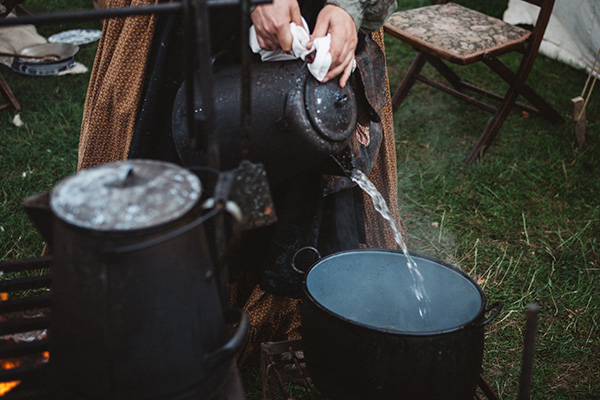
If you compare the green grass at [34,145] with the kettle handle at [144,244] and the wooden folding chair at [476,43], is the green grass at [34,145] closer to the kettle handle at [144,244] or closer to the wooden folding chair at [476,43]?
the kettle handle at [144,244]

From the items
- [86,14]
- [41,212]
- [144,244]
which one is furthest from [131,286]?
[86,14]

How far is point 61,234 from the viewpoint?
915 mm

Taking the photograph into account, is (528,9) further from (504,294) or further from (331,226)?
(331,226)

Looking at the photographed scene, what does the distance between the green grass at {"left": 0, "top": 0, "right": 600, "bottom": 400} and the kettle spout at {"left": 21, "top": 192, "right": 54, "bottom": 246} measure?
1163 millimetres

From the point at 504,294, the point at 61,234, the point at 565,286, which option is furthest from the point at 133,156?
the point at 565,286

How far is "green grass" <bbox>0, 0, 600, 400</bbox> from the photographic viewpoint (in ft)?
7.38

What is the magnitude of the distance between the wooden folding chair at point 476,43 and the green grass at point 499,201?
0.72 ft

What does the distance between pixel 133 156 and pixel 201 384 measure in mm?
1085

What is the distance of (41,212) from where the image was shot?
1061mm

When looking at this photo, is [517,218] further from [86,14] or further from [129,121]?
[86,14]

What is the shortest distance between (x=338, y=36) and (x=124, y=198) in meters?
0.92

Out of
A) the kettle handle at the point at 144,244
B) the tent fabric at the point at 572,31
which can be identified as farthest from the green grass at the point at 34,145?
the tent fabric at the point at 572,31

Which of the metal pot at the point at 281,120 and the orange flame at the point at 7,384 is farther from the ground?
the metal pot at the point at 281,120

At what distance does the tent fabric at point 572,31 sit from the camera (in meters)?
4.59
